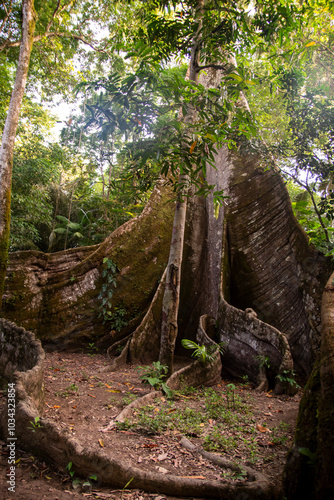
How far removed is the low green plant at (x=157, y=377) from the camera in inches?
135

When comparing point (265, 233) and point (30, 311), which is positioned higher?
point (265, 233)

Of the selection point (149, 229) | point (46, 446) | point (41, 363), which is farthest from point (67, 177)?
point (46, 446)

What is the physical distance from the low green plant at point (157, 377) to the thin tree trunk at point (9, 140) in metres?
2.58

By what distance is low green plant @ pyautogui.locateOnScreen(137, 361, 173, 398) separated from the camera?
11.3ft

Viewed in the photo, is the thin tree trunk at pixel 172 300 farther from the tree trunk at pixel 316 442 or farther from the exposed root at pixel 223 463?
the tree trunk at pixel 316 442

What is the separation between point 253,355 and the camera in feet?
13.9

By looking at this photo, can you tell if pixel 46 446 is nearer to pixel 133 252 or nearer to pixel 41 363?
pixel 41 363

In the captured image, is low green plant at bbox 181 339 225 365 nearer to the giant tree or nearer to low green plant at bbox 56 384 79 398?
the giant tree

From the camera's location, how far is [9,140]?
16.0ft

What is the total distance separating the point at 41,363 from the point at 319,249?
4.13 m

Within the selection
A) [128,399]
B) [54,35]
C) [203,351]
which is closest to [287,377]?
[203,351]

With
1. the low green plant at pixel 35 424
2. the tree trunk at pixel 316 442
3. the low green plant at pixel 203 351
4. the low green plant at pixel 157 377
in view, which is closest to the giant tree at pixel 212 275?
the low green plant at pixel 203 351

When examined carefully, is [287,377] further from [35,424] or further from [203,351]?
[35,424]

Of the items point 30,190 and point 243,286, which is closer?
point 243,286
